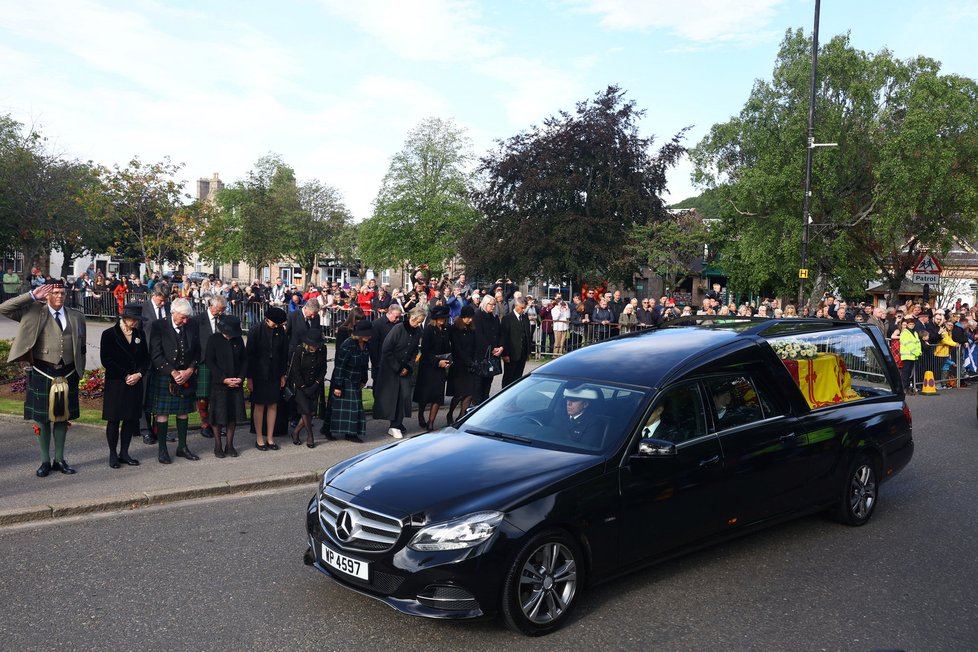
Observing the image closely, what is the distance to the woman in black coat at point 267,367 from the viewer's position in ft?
31.4

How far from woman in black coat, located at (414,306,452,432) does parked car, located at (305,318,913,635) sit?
4771mm

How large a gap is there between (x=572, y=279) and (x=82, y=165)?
1110 inches

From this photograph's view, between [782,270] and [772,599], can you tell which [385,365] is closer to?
[772,599]

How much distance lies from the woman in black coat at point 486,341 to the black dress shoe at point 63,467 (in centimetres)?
547

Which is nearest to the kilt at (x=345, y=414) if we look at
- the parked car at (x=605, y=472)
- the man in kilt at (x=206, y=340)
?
the man in kilt at (x=206, y=340)

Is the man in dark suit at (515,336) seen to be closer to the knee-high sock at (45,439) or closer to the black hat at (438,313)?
the black hat at (438,313)

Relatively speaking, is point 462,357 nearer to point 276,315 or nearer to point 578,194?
point 276,315

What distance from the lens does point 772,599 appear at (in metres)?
5.21

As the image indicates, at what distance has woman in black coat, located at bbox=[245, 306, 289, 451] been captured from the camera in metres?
9.56

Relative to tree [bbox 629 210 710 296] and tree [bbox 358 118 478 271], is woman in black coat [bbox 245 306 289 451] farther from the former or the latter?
tree [bbox 358 118 478 271]

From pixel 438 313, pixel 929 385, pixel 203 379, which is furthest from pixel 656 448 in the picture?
pixel 929 385

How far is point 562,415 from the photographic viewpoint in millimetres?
5590

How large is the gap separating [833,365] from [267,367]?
619 centimetres

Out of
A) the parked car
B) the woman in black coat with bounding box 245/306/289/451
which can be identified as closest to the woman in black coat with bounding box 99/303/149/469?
the woman in black coat with bounding box 245/306/289/451
